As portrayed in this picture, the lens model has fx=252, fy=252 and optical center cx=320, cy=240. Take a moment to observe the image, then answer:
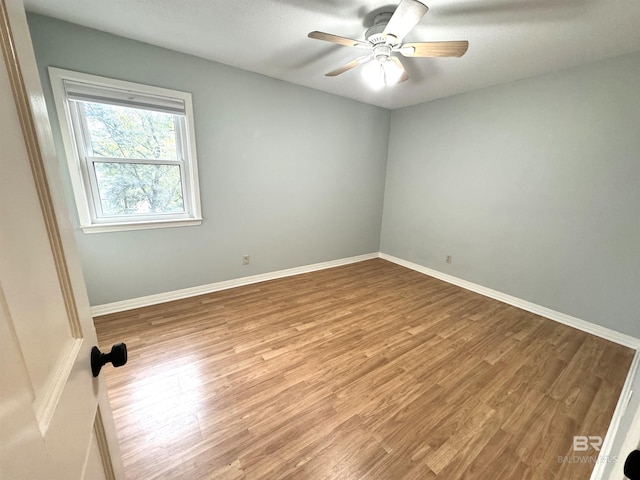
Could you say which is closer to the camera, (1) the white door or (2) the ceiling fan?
(1) the white door

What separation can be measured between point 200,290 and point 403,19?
2.94 metres

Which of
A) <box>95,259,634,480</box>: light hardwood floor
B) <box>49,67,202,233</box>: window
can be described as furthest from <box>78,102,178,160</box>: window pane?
<box>95,259,634,480</box>: light hardwood floor

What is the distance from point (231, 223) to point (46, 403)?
2655mm

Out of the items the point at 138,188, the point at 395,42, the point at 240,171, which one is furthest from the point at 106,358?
the point at 240,171

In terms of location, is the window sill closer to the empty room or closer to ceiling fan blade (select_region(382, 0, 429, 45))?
the empty room

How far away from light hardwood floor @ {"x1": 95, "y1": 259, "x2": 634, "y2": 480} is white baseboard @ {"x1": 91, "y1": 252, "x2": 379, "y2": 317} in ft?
0.30

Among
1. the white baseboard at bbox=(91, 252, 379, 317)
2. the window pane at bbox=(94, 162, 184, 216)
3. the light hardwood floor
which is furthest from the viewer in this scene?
the white baseboard at bbox=(91, 252, 379, 317)

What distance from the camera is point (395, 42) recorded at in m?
1.67

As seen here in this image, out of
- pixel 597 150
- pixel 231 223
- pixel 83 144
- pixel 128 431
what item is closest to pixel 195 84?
pixel 83 144

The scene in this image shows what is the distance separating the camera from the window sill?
220 cm

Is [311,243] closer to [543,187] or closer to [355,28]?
[355,28]

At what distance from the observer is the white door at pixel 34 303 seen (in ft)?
0.99

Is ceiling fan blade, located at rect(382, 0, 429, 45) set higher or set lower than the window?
higher

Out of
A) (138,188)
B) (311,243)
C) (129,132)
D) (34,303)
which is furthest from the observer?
(311,243)
